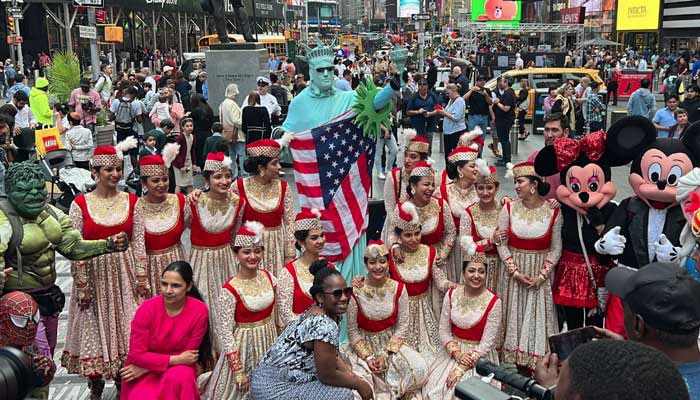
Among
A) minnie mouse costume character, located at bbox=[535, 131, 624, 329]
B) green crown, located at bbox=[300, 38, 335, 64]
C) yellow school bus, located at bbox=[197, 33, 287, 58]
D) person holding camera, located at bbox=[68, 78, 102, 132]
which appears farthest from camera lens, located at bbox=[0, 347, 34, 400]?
yellow school bus, located at bbox=[197, 33, 287, 58]

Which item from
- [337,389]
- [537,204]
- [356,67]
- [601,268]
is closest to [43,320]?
[337,389]

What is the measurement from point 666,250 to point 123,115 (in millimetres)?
11020

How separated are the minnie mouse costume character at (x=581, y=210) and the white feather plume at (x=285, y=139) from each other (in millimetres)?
1993

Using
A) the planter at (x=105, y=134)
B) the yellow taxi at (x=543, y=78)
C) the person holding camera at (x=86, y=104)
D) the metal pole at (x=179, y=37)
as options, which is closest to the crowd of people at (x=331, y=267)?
the planter at (x=105, y=134)

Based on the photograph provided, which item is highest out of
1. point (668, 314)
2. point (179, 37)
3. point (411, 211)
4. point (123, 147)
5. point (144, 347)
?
point (179, 37)

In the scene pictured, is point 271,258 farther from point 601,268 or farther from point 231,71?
point 231,71

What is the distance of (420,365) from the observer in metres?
4.96

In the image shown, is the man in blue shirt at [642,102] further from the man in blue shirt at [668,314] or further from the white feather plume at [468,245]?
the man in blue shirt at [668,314]

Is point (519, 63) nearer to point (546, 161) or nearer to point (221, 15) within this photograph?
point (221, 15)

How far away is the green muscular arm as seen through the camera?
474 centimetres

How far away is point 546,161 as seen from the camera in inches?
207

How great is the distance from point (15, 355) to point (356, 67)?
83.8ft

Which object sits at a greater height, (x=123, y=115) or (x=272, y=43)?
(x=272, y=43)

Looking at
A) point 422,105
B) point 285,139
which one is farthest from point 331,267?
point 422,105
